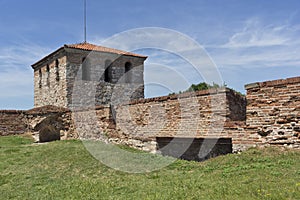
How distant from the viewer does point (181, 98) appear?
9.25 meters

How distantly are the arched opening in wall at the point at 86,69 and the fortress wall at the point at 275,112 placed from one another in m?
13.9

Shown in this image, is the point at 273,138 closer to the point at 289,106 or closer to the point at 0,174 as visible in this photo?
the point at 289,106

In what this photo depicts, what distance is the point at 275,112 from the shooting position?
7.29 metres

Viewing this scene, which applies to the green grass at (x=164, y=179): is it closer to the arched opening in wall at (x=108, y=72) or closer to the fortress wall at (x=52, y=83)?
the fortress wall at (x=52, y=83)

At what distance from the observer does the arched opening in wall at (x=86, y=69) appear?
20.0 m

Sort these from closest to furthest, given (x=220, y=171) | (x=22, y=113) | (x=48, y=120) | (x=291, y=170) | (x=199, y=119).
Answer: (x=291, y=170), (x=220, y=171), (x=199, y=119), (x=48, y=120), (x=22, y=113)

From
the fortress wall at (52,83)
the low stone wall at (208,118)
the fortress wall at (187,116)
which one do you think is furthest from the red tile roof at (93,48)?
the fortress wall at (187,116)

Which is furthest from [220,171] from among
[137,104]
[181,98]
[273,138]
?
[137,104]

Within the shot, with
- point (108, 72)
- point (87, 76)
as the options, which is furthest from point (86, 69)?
point (108, 72)

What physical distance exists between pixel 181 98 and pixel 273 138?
292cm

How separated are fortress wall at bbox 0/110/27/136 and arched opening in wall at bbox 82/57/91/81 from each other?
4557 millimetres

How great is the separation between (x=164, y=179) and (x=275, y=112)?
3.14 m

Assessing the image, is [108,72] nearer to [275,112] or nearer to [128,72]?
[128,72]

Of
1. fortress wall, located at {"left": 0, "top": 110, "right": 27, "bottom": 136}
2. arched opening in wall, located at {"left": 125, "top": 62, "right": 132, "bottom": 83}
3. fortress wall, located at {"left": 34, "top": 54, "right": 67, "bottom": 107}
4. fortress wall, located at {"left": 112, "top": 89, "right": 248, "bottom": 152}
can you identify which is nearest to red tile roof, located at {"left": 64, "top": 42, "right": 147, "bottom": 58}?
arched opening in wall, located at {"left": 125, "top": 62, "right": 132, "bottom": 83}
